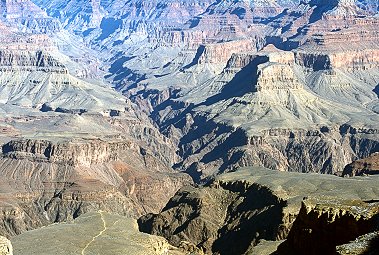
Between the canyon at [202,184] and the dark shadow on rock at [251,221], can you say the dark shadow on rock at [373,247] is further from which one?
the dark shadow on rock at [251,221]

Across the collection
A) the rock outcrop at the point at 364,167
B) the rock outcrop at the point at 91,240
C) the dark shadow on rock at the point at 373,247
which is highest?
Answer: the dark shadow on rock at the point at 373,247

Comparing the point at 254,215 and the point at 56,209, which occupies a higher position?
the point at 254,215

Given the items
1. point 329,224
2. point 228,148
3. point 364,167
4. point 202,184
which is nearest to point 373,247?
point 329,224

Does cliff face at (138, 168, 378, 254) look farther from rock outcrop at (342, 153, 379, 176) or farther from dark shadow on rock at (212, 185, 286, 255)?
rock outcrop at (342, 153, 379, 176)

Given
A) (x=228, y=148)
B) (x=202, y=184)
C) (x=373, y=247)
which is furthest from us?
(x=228, y=148)

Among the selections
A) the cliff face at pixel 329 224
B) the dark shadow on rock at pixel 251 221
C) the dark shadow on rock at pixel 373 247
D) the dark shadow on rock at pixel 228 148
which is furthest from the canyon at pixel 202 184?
the dark shadow on rock at pixel 228 148

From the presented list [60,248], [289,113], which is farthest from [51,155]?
[289,113]

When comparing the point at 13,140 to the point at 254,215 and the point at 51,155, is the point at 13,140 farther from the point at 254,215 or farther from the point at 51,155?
the point at 254,215

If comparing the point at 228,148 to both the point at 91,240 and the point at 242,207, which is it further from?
the point at 91,240

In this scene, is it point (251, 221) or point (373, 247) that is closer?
point (373, 247)

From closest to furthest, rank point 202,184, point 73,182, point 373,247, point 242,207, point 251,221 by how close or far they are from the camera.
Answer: point 373,247 → point 251,221 → point 242,207 → point 73,182 → point 202,184

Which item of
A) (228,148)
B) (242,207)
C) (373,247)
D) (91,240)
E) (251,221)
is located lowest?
(228,148)
